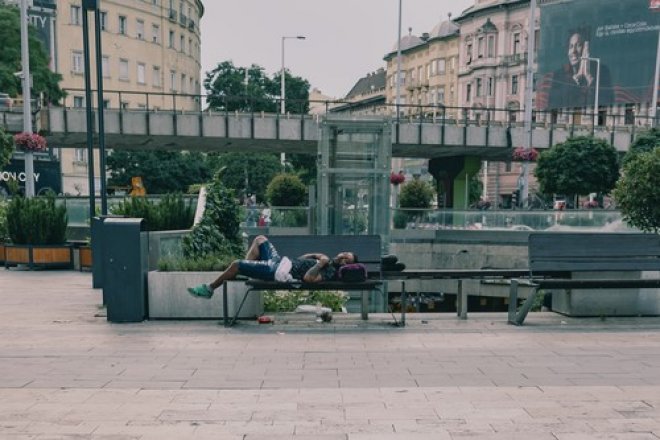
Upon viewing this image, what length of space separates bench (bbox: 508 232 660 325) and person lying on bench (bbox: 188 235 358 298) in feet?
7.67

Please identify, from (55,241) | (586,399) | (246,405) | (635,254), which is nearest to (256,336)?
(246,405)

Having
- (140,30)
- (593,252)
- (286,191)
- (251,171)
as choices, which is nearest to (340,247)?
(593,252)

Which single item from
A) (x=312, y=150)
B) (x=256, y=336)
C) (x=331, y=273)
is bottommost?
(x=256, y=336)

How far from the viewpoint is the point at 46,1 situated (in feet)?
163

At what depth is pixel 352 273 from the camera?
7.14 metres

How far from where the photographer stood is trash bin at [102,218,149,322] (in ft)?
24.4

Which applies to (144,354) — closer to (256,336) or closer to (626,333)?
(256,336)

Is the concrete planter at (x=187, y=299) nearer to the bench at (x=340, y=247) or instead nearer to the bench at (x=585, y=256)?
the bench at (x=340, y=247)

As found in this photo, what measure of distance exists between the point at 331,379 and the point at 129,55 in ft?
205

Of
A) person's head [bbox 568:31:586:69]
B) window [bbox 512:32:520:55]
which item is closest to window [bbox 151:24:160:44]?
window [bbox 512:32:520:55]

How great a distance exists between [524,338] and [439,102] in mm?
83985

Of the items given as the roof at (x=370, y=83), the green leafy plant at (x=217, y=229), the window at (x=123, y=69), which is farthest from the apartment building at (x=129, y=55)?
the roof at (x=370, y=83)

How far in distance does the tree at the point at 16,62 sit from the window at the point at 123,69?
15.8 meters

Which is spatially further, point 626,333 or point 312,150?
point 312,150
